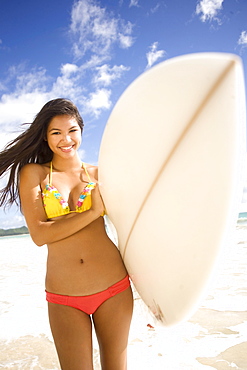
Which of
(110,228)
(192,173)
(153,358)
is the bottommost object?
(153,358)

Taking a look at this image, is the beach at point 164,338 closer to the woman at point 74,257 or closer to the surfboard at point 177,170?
the woman at point 74,257

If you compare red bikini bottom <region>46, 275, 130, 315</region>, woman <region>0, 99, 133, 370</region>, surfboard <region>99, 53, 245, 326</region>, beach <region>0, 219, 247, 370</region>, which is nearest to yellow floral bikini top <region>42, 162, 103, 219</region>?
woman <region>0, 99, 133, 370</region>

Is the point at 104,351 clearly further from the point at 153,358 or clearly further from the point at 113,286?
the point at 153,358

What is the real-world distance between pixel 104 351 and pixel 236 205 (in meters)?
1.00

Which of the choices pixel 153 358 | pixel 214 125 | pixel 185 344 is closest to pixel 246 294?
pixel 185 344

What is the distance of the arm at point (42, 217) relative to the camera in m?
1.62

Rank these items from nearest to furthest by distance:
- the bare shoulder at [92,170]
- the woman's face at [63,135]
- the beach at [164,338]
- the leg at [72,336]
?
1. the leg at [72,336]
2. the woman's face at [63,135]
3. the bare shoulder at [92,170]
4. the beach at [164,338]

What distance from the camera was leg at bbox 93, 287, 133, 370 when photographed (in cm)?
170

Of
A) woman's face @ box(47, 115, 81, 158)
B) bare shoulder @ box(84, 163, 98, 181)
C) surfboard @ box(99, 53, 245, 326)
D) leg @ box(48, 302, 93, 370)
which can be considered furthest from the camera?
bare shoulder @ box(84, 163, 98, 181)

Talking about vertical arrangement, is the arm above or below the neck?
below

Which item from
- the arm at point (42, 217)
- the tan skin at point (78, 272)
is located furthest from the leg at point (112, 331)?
the arm at point (42, 217)

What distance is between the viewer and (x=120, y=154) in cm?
163

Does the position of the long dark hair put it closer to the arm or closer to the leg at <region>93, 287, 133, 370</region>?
the arm

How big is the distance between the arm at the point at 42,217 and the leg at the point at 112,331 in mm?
426
